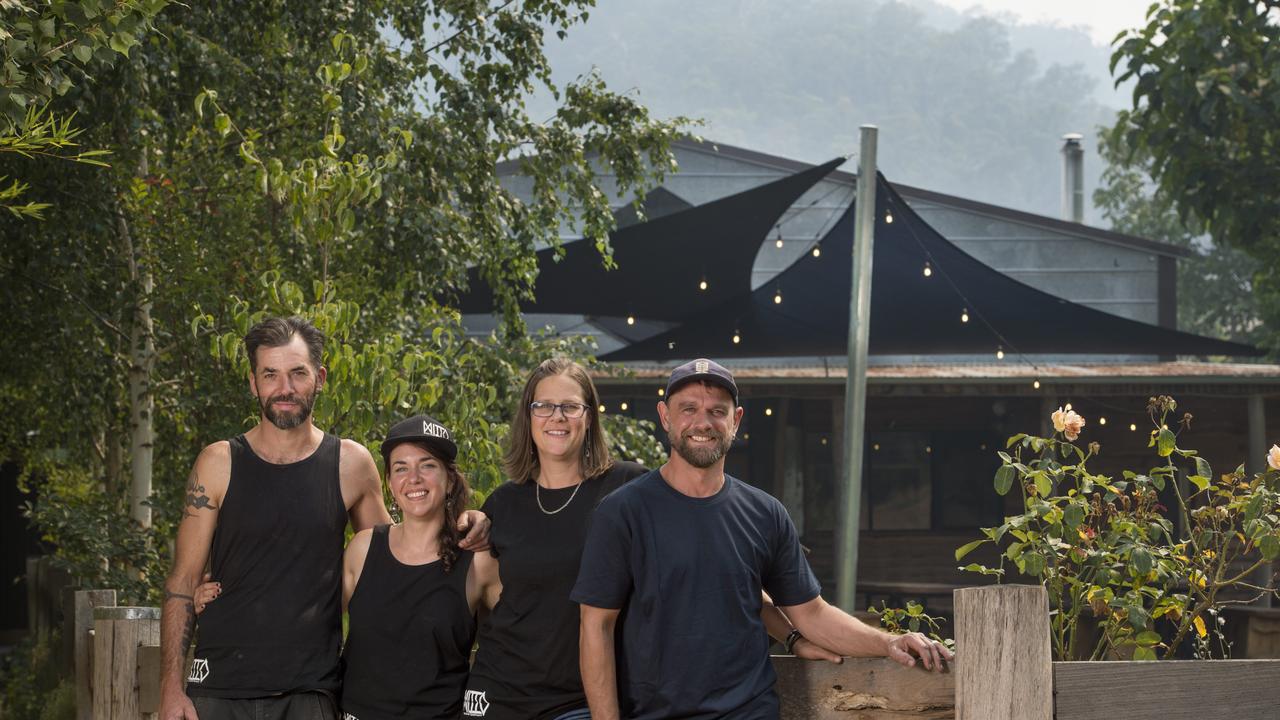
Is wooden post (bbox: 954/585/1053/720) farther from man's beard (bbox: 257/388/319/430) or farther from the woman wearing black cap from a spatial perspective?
man's beard (bbox: 257/388/319/430)

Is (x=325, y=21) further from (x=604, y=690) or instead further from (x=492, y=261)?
(x=604, y=690)

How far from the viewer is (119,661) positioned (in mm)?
3949

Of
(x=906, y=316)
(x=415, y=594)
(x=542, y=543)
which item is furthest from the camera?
(x=906, y=316)

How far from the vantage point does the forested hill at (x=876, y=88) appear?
440 feet

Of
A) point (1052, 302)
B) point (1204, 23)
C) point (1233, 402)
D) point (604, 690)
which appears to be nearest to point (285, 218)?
point (604, 690)

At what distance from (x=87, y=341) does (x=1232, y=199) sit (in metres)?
9.34

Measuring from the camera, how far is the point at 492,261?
845 centimetres

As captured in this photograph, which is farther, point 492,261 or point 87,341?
point 492,261

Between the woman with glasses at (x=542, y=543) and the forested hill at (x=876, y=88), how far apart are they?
126945 mm

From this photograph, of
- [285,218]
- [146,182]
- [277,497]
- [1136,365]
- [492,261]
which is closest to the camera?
[277,497]

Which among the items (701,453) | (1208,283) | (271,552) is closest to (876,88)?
(1208,283)

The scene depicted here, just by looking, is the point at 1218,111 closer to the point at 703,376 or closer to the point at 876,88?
the point at 703,376

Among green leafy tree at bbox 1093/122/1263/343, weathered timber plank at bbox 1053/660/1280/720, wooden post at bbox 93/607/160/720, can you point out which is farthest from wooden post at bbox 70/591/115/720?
green leafy tree at bbox 1093/122/1263/343

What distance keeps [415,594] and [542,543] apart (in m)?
0.32
